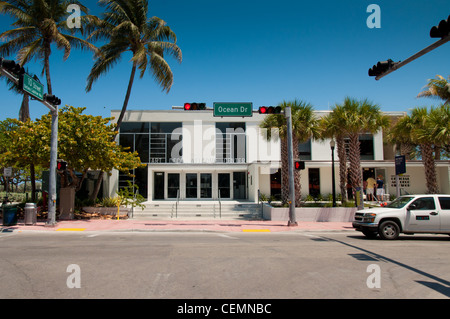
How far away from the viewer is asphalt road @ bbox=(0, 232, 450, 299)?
5.35m

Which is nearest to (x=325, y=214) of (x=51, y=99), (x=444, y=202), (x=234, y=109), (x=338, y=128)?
(x=338, y=128)

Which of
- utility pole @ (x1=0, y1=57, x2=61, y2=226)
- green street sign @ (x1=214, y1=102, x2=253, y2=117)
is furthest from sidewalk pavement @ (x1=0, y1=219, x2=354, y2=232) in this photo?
green street sign @ (x1=214, y1=102, x2=253, y2=117)

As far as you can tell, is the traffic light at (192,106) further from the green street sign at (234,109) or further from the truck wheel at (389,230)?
the truck wheel at (389,230)

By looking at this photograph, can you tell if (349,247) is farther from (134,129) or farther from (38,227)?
(134,129)

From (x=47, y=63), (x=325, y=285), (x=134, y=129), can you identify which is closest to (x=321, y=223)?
(x=325, y=285)

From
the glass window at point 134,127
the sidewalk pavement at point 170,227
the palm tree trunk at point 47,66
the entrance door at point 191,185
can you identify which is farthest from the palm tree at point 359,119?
the palm tree trunk at point 47,66

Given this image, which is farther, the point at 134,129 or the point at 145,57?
the point at 134,129

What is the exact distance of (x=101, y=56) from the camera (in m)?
21.7

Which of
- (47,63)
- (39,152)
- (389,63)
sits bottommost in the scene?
(39,152)

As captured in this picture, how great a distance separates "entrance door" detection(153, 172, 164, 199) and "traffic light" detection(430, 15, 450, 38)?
21601 millimetres

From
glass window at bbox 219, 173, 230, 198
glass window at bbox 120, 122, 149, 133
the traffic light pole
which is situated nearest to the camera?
the traffic light pole

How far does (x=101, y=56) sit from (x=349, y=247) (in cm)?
1908

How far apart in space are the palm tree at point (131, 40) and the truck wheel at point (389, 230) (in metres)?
15.8

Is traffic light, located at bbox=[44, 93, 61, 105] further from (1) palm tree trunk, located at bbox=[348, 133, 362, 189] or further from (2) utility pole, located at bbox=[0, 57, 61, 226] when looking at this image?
(1) palm tree trunk, located at bbox=[348, 133, 362, 189]
